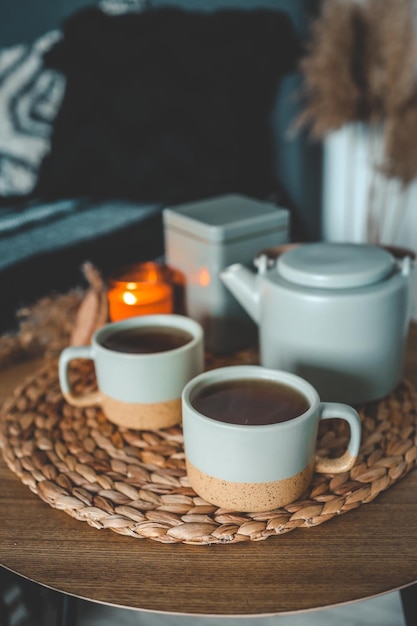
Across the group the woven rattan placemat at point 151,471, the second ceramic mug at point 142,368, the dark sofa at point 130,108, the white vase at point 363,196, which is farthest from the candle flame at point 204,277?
the white vase at point 363,196

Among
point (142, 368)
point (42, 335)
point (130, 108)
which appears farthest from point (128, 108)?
point (142, 368)

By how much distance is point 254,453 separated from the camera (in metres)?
0.48

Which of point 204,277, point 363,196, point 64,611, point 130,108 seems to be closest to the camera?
point 64,611

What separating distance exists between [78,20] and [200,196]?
554 mm

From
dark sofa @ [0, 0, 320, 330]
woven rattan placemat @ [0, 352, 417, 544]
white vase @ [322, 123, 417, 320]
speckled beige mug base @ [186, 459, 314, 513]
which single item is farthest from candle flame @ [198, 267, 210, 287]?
white vase @ [322, 123, 417, 320]

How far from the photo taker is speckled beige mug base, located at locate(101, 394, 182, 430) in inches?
24.6

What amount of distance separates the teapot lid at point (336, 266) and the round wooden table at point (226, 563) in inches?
8.6

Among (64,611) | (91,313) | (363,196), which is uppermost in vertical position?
(91,313)

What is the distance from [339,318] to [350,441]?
13 cm

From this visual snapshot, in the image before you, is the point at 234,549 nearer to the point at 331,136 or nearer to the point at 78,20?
the point at 78,20

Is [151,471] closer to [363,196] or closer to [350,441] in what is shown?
[350,441]

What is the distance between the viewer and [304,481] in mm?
523

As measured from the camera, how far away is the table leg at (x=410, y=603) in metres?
0.62

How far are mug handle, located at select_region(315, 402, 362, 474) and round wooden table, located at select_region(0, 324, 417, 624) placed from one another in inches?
1.6
